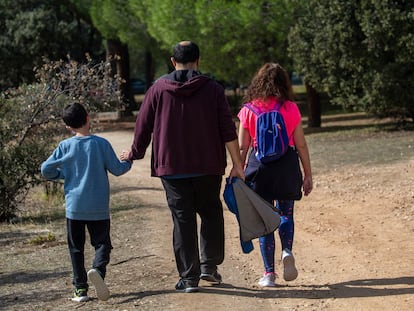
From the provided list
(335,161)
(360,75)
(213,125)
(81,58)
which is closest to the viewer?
(213,125)

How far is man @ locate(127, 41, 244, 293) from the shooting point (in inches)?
240

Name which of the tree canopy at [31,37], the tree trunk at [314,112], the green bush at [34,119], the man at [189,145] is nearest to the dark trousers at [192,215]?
the man at [189,145]

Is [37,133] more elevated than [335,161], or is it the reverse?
[37,133]

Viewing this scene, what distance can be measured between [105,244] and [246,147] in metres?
1.31

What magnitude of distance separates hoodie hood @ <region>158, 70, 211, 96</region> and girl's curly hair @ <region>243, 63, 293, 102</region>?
466 mm

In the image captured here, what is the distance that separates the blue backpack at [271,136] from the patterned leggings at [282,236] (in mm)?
411

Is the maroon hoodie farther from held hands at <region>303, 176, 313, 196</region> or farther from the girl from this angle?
held hands at <region>303, 176, 313, 196</region>

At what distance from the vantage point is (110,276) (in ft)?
23.7

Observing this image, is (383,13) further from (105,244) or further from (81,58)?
(81,58)

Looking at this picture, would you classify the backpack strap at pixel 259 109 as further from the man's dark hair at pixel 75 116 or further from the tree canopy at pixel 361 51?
the tree canopy at pixel 361 51

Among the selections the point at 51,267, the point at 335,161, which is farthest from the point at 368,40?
the point at 51,267

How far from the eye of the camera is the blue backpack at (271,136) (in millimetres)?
6297

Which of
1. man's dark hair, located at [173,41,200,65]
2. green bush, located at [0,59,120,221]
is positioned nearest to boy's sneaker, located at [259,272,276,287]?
man's dark hair, located at [173,41,200,65]

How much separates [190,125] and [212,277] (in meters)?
1.26
